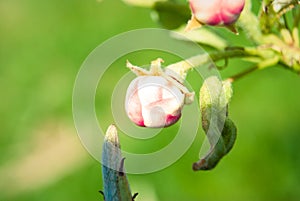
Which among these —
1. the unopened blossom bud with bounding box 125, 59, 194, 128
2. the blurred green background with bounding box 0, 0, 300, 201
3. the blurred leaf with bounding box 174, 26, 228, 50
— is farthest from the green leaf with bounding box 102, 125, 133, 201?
the blurred green background with bounding box 0, 0, 300, 201

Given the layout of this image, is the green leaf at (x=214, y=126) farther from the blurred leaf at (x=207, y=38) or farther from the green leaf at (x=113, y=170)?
the blurred leaf at (x=207, y=38)

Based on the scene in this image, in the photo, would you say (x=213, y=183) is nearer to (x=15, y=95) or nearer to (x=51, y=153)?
(x=51, y=153)

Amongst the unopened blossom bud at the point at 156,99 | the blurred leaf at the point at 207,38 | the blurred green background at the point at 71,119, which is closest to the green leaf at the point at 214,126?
the unopened blossom bud at the point at 156,99

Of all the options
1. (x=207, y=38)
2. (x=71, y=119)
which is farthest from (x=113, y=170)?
(x=71, y=119)

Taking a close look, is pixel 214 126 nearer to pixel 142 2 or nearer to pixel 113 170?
pixel 113 170

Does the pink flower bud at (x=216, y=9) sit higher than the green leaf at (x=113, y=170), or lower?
higher

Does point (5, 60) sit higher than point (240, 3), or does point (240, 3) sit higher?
point (5, 60)

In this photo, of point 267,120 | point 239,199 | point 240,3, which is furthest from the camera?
point 267,120

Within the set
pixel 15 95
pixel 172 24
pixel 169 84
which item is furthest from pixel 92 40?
→ pixel 169 84
